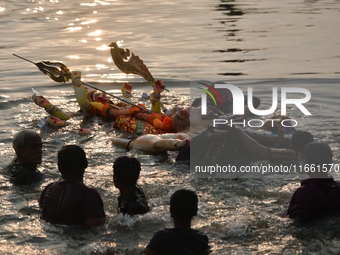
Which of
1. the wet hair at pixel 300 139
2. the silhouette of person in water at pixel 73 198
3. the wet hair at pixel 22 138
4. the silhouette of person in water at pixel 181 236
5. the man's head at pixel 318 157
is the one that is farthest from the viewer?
the wet hair at pixel 300 139

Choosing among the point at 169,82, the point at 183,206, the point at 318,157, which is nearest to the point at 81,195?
the point at 183,206

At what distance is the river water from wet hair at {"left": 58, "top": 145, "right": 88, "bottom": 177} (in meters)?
0.53

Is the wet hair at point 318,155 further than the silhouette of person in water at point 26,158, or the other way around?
the silhouette of person in water at point 26,158

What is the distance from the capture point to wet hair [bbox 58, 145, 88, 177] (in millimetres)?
6945

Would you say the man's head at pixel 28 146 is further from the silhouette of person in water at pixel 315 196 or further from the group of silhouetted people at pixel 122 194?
the silhouette of person in water at pixel 315 196

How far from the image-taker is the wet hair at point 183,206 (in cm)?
605

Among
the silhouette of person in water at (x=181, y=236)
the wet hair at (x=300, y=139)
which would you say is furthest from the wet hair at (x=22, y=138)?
the wet hair at (x=300, y=139)

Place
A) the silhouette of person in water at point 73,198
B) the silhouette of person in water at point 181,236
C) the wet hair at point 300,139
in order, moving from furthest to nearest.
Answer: the wet hair at point 300,139 < the silhouette of person in water at point 73,198 < the silhouette of person in water at point 181,236

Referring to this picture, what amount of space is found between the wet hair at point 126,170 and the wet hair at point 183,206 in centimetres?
95

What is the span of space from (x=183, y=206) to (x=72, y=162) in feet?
4.52

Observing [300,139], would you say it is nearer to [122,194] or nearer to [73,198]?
[122,194]

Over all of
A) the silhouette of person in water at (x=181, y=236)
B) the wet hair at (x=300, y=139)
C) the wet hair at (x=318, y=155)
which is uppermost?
the wet hair at (x=318, y=155)

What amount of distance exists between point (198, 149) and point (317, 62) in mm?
6820

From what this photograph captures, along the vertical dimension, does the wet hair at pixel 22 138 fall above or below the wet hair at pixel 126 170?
above
